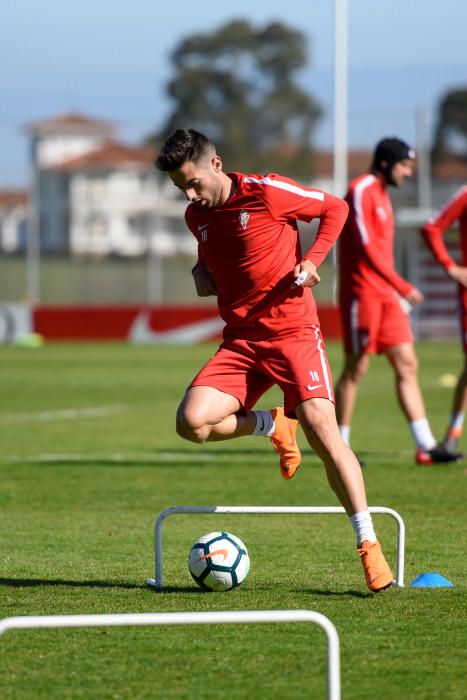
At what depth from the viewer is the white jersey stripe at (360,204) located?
411 inches

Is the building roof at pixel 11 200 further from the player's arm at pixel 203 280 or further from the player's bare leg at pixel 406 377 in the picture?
the player's arm at pixel 203 280

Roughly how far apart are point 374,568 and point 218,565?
0.69m

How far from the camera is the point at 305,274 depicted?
608 cm

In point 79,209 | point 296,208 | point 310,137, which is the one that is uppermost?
point 296,208

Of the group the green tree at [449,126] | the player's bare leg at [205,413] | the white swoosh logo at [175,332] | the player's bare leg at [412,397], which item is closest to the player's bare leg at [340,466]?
the player's bare leg at [205,413]

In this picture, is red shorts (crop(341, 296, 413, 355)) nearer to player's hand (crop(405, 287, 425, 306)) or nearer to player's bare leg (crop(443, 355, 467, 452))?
player's hand (crop(405, 287, 425, 306))

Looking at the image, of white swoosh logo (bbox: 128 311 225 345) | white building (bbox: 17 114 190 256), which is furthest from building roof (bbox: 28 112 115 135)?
white swoosh logo (bbox: 128 311 225 345)

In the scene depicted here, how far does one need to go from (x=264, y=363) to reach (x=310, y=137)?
6398cm

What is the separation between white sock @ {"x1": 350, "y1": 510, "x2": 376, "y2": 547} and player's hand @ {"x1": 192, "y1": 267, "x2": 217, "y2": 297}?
132 centimetres

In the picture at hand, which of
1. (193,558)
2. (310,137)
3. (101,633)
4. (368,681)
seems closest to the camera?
(368,681)

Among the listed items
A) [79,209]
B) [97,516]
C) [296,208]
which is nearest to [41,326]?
[97,516]

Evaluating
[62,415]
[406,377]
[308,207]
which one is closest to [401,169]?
[406,377]

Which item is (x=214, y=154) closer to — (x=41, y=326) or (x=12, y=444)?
(x=12, y=444)

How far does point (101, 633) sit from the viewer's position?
5.36 meters
